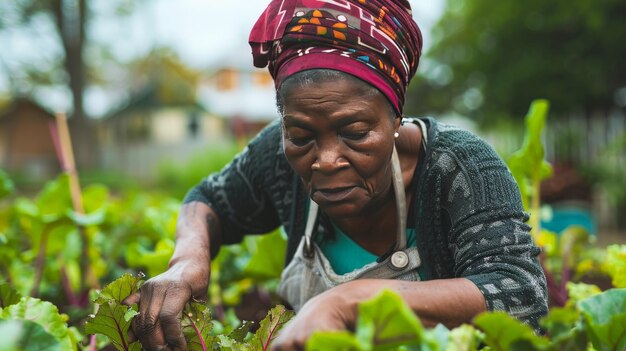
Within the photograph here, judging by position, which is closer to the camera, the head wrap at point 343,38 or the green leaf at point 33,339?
the green leaf at point 33,339

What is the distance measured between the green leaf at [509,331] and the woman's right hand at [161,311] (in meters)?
0.71

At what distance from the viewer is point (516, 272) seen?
53.8 inches

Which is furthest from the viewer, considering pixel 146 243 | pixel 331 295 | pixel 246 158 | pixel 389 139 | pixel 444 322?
pixel 146 243

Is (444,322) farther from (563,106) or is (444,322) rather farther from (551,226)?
(563,106)

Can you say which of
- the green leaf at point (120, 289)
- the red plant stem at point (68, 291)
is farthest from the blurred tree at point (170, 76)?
the green leaf at point (120, 289)

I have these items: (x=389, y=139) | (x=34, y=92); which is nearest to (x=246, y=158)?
(x=389, y=139)

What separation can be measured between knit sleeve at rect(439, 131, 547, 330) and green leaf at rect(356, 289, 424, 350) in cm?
45

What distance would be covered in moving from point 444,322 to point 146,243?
203 centimetres

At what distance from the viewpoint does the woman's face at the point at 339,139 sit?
4.55 feet

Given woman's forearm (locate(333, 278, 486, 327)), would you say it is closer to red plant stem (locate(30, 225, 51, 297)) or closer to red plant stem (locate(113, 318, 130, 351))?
red plant stem (locate(113, 318, 130, 351))

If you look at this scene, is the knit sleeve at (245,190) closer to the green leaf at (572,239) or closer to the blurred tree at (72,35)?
the green leaf at (572,239)

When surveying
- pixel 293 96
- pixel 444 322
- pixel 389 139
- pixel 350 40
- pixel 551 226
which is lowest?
pixel 551 226

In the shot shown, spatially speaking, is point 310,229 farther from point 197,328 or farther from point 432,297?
point 432,297

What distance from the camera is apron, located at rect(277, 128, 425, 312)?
68.2 inches
